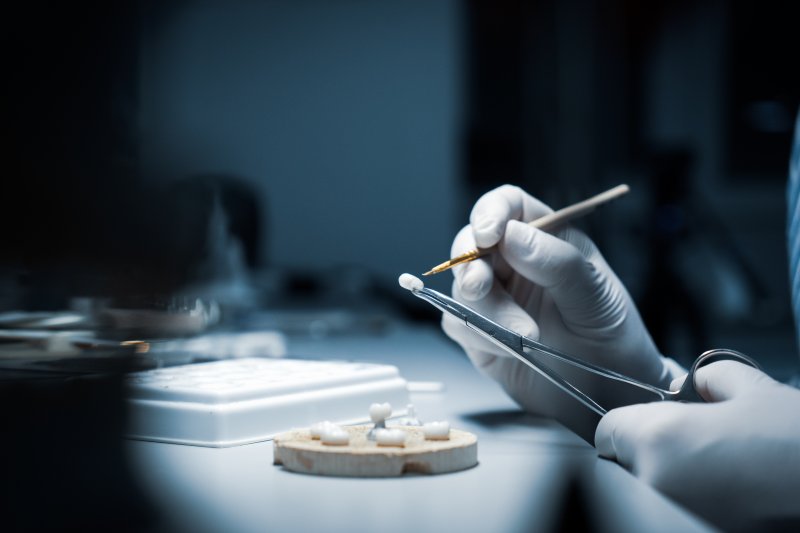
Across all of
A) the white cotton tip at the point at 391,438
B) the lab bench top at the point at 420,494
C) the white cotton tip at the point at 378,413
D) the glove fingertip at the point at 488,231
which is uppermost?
the glove fingertip at the point at 488,231

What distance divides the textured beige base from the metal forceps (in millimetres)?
121

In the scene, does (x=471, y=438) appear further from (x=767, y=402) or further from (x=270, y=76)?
(x=270, y=76)

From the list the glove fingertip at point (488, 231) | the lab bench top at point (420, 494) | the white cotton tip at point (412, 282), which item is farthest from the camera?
the glove fingertip at point (488, 231)

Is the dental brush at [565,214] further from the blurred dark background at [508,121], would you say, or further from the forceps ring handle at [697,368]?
the blurred dark background at [508,121]

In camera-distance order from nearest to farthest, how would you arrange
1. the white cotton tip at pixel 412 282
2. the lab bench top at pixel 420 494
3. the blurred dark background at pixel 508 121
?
the lab bench top at pixel 420 494 < the white cotton tip at pixel 412 282 < the blurred dark background at pixel 508 121

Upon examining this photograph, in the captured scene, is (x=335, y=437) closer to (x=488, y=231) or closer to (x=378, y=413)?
(x=378, y=413)

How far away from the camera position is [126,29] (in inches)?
19.7

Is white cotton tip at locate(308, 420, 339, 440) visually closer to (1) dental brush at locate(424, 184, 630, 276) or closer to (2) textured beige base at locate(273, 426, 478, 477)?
(2) textured beige base at locate(273, 426, 478, 477)

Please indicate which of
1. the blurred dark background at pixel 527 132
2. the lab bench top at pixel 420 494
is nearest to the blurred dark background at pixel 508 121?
the blurred dark background at pixel 527 132

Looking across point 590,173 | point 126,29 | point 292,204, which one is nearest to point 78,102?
point 126,29

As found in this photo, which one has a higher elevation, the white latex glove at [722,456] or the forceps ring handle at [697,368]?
the forceps ring handle at [697,368]

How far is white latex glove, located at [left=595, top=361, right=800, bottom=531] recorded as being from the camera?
22.8 inches

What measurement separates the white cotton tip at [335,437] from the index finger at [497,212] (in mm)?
274

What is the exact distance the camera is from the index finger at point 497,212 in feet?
2.60
